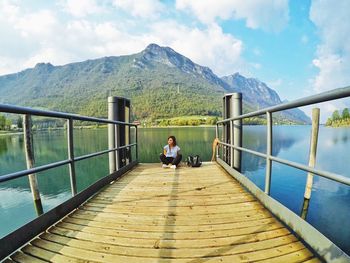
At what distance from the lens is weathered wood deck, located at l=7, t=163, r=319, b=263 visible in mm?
1931

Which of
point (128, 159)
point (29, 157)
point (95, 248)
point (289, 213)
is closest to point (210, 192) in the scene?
point (289, 213)

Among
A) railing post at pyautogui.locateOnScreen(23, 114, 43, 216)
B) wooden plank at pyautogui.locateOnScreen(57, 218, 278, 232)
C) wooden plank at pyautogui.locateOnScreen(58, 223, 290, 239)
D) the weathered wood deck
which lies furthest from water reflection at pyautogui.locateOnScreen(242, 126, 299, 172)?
railing post at pyautogui.locateOnScreen(23, 114, 43, 216)

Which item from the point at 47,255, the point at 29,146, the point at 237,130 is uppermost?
the point at 237,130

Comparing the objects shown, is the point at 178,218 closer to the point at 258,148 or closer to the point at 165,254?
the point at 165,254

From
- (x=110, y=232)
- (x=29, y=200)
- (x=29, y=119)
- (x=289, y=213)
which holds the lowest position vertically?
(x=29, y=200)

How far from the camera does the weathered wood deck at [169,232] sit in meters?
1.93

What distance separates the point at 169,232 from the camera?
2.35 m

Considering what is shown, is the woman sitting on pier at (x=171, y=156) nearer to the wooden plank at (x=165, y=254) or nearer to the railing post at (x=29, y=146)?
the railing post at (x=29, y=146)

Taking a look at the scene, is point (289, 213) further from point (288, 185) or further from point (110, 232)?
point (288, 185)

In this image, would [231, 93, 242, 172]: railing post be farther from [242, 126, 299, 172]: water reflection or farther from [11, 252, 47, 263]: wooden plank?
[242, 126, 299, 172]: water reflection

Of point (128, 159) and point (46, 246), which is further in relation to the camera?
point (128, 159)

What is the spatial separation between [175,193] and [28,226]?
2.07 m

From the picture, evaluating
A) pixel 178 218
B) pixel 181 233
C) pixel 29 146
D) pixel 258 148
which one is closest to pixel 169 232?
pixel 181 233

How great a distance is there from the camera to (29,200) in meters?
13.0
